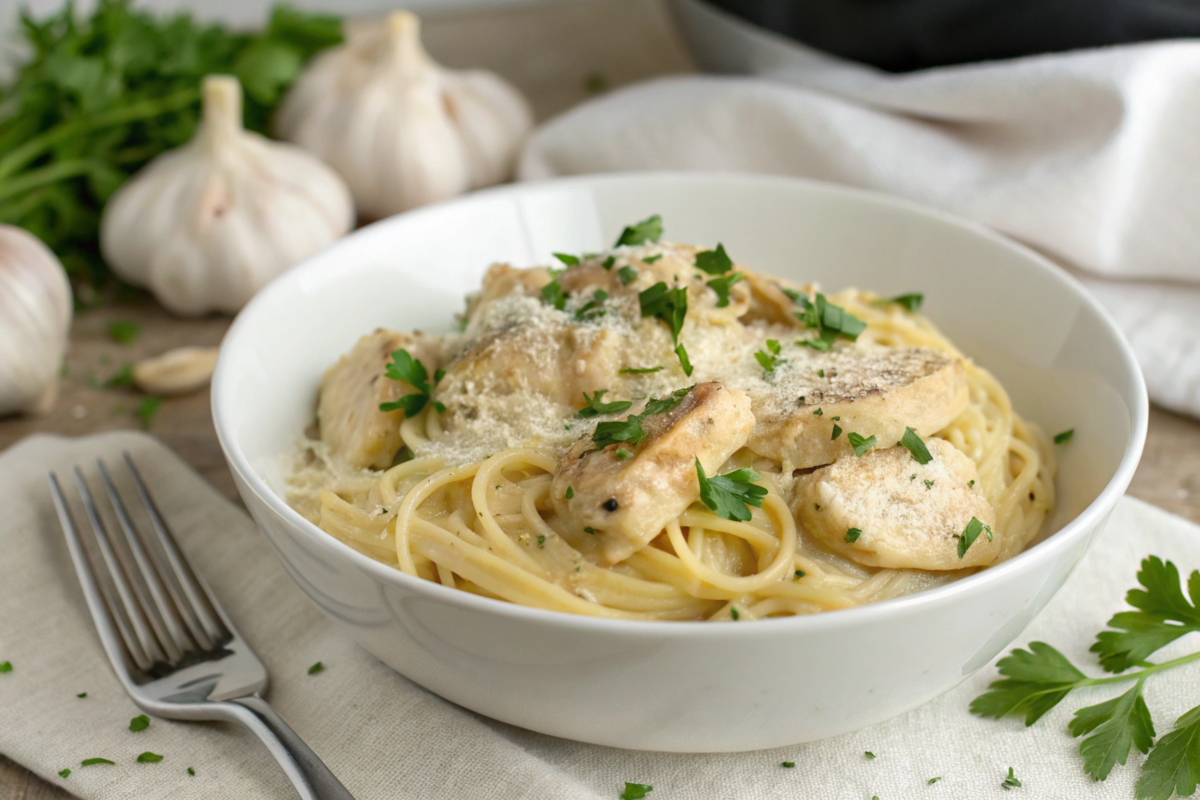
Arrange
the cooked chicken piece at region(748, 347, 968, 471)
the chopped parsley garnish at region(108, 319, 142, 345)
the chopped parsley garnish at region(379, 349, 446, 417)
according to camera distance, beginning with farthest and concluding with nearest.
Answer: the chopped parsley garnish at region(108, 319, 142, 345), the chopped parsley garnish at region(379, 349, 446, 417), the cooked chicken piece at region(748, 347, 968, 471)

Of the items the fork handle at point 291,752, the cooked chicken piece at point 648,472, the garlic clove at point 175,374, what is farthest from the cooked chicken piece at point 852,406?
the garlic clove at point 175,374

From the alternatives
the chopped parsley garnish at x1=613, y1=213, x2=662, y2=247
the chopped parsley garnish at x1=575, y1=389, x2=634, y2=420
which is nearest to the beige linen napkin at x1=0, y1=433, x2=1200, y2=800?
the chopped parsley garnish at x1=575, y1=389, x2=634, y2=420

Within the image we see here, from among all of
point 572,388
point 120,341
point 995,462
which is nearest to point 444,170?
point 120,341

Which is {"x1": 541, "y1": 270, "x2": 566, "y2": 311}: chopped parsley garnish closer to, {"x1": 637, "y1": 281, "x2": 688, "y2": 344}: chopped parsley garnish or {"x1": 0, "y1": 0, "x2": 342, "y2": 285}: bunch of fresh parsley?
{"x1": 637, "y1": 281, "x2": 688, "y2": 344}: chopped parsley garnish

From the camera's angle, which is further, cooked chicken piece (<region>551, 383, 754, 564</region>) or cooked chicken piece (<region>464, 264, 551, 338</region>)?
cooked chicken piece (<region>464, 264, 551, 338</region>)

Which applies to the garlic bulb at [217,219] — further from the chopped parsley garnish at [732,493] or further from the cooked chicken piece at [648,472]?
the chopped parsley garnish at [732,493]

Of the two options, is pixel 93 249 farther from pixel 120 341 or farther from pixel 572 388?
pixel 572 388
